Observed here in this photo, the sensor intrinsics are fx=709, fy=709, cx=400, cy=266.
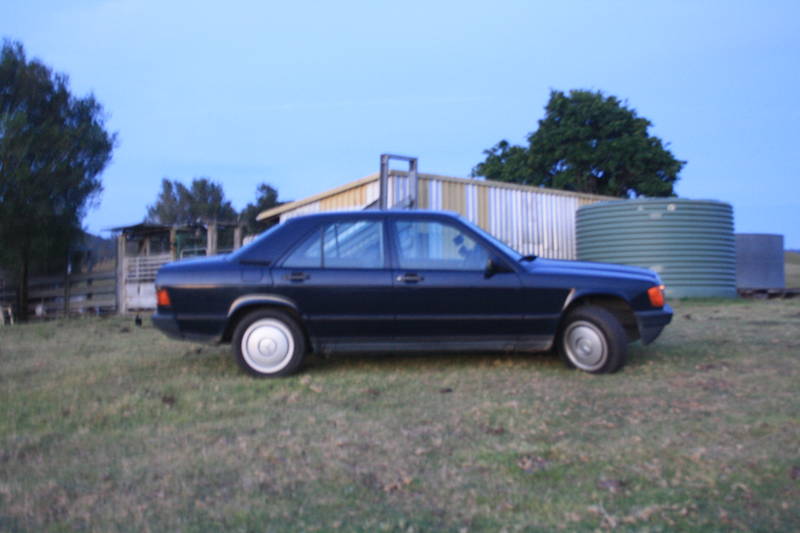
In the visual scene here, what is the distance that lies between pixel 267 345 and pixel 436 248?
5.56ft

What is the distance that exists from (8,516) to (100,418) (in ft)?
5.54

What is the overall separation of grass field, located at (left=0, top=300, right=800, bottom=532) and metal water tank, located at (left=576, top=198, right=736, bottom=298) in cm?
880

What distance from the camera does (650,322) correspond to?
6.18 meters

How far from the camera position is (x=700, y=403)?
198 inches

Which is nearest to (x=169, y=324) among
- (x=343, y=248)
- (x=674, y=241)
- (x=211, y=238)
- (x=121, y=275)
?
(x=343, y=248)

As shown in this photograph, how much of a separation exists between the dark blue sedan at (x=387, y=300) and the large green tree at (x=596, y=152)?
29.3 metres

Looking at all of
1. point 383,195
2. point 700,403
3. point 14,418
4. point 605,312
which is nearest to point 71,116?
point 383,195

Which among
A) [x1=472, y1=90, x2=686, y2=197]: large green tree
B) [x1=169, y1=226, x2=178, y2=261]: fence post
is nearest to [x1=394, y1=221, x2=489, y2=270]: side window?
[x1=169, y1=226, x2=178, y2=261]: fence post

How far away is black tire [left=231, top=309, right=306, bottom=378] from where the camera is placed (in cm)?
610

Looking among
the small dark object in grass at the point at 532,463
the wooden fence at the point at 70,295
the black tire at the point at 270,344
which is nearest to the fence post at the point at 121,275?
the wooden fence at the point at 70,295

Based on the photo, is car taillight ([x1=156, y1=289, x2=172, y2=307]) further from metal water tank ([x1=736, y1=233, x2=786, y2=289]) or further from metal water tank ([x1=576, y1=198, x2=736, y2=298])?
metal water tank ([x1=736, y1=233, x2=786, y2=289])

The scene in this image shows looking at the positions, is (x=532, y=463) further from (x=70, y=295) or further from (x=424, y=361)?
(x=70, y=295)

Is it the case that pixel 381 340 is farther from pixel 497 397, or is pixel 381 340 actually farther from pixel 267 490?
pixel 267 490

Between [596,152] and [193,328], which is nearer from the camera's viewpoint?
[193,328]
